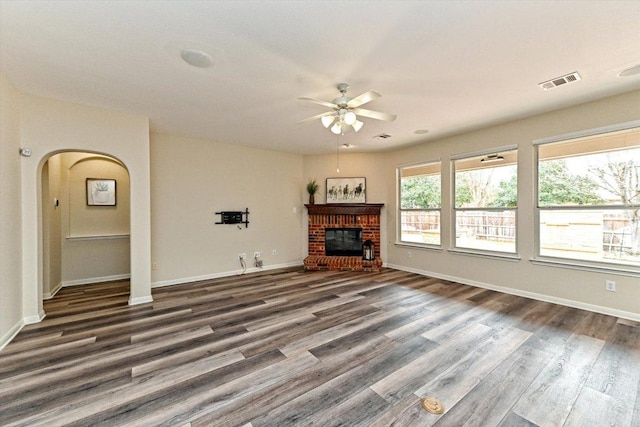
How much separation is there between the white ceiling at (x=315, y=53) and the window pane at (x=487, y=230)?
1.65 m

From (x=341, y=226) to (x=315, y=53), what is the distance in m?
4.25

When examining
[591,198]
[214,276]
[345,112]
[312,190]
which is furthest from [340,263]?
[591,198]

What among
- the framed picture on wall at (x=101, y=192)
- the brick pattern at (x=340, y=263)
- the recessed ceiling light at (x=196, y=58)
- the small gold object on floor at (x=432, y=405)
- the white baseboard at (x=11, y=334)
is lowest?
the small gold object on floor at (x=432, y=405)

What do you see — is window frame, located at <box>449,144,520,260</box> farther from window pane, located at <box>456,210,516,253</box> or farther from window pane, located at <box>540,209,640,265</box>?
window pane, located at <box>540,209,640,265</box>

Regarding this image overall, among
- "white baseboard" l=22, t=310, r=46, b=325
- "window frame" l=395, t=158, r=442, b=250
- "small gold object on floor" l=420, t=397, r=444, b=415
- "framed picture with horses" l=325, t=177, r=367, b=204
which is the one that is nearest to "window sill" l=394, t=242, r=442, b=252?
"window frame" l=395, t=158, r=442, b=250

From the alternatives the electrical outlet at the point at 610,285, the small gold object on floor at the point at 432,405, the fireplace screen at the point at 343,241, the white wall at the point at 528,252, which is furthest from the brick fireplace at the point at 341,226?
the small gold object on floor at the point at 432,405

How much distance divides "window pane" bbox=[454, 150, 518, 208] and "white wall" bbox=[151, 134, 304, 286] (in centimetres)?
347

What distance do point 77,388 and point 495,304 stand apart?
4579mm

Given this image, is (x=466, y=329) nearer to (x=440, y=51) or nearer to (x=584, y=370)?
(x=584, y=370)

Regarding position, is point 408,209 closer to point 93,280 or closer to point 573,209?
point 573,209

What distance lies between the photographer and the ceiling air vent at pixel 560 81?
2680mm

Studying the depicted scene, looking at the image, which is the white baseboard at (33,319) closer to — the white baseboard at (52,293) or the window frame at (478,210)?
the white baseboard at (52,293)

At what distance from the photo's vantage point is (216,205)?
5180 mm

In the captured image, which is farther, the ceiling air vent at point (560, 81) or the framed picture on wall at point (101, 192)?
the framed picture on wall at point (101, 192)
